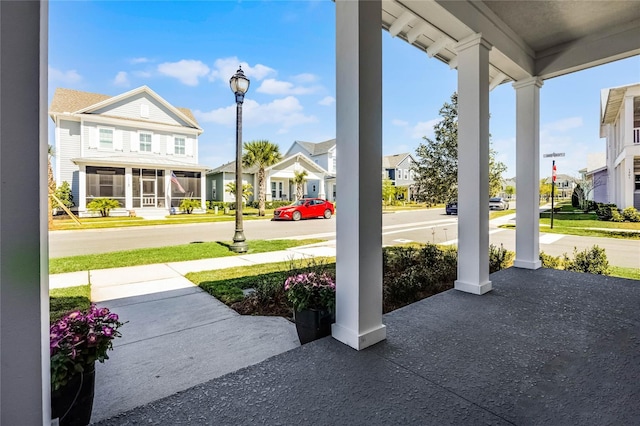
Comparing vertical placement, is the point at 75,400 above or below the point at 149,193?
below

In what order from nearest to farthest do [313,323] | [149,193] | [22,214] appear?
[22,214] → [313,323] → [149,193]

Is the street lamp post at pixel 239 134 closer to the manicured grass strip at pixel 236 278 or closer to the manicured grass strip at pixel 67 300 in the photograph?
the manicured grass strip at pixel 236 278

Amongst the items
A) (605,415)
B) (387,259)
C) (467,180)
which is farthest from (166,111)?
(605,415)

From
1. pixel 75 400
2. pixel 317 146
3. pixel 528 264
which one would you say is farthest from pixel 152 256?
pixel 317 146

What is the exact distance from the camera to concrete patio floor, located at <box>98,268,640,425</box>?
1.59m

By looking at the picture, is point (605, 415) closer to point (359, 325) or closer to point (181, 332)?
point (359, 325)

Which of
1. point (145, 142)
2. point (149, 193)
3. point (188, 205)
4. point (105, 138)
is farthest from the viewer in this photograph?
point (188, 205)

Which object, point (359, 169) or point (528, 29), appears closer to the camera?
point (359, 169)

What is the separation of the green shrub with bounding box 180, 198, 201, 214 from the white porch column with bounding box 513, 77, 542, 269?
16494 mm

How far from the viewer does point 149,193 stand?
54.4 ft

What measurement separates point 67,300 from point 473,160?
504 cm

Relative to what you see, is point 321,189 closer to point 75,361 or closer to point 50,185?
Answer: point 50,185

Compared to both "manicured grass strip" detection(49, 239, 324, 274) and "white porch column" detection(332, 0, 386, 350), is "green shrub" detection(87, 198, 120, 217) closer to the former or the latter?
"manicured grass strip" detection(49, 239, 324, 274)

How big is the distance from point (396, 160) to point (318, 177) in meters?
8.67
